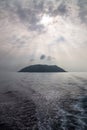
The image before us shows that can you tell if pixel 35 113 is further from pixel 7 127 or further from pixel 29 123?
pixel 7 127

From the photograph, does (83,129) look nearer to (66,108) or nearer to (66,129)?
(66,129)

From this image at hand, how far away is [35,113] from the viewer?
79.9 feet

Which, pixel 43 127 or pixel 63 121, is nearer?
pixel 43 127

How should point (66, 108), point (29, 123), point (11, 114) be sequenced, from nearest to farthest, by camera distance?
1. point (29, 123)
2. point (11, 114)
3. point (66, 108)

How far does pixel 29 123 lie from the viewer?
19.9 m

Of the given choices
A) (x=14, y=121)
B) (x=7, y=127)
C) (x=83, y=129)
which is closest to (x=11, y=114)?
(x=14, y=121)

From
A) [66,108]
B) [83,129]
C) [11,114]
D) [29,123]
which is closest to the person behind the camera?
[83,129]

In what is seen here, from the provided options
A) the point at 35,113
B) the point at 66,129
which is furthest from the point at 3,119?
the point at 66,129

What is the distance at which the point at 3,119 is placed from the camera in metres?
21.0

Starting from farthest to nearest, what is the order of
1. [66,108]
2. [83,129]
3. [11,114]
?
[66,108] → [11,114] → [83,129]

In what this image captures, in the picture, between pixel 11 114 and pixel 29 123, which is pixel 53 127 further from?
pixel 11 114

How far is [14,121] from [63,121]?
20.4 feet

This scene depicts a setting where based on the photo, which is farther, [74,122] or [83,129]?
[74,122]

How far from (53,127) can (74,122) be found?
333 centimetres
